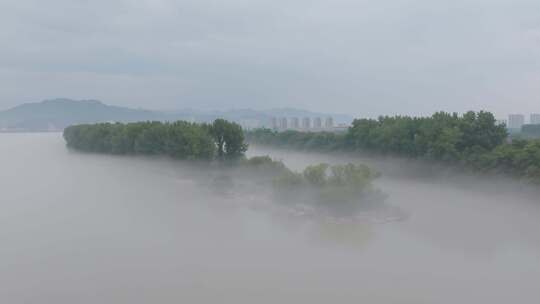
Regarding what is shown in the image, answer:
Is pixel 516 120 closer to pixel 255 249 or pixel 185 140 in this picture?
pixel 185 140

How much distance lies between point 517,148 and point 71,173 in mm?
11625

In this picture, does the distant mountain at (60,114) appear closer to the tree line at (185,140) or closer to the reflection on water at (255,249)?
the tree line at (185,140)

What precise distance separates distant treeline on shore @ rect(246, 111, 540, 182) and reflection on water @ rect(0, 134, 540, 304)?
0.56 meters

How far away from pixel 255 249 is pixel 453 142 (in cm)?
690

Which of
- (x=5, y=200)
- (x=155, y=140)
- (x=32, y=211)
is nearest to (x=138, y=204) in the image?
(x=32, y=211)

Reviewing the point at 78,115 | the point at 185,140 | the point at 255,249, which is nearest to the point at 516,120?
the point at 185,140

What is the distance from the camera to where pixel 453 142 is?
10.4m

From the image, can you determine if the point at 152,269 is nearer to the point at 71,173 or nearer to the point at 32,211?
the point at 32,211

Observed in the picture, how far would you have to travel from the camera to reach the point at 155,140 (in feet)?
46.1

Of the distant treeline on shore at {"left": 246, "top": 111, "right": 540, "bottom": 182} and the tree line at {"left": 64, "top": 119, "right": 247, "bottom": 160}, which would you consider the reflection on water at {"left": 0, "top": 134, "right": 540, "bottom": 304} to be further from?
the tree line at {"left": 64, "top": 119, "right": 247, "bottom": 160}

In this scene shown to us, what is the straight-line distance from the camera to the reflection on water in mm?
4199

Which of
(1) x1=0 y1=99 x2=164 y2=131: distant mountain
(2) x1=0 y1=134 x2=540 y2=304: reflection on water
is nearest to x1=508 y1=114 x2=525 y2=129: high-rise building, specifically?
(2) x1=0 y1=134 x2=540 y2=304: reflection on water

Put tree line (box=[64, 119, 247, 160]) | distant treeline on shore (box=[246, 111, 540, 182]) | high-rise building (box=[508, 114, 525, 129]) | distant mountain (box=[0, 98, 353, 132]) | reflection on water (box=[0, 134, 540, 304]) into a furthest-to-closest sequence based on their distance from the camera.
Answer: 1. distant mountain (box=[0, 98, 353, 132])
2. high-rise building (box=[508, 114, 525, 129])
3. tree line (box=[64, 119, 247, 160])
4. distant treeline on shore (box=[246, 111, 540, 182])
5. reflection on water (box=[0, 134, 540, 304])

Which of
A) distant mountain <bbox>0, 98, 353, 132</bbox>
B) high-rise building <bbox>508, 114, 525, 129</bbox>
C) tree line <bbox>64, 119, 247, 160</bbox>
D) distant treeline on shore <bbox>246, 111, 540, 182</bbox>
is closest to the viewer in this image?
distant treeline on shore <bbox>246, 111, 540, 182</bbox>
